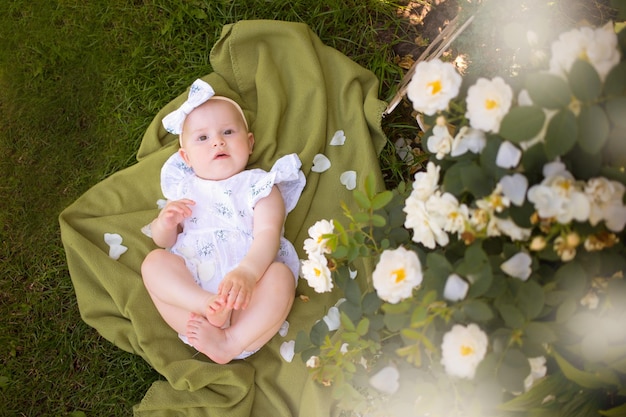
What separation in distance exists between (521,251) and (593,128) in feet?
1.04

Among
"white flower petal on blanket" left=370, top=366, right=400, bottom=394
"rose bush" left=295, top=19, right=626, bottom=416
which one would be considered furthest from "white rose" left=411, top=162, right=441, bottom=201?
"white flower petal on blanket" left=370, top=366, right=400, bottom=394

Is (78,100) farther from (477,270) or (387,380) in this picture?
(477,270)

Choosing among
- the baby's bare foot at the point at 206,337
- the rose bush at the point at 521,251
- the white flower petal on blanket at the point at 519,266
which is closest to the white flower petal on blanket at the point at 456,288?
the rose bush at the point at 521,251

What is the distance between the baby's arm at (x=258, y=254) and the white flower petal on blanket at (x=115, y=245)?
62 cm

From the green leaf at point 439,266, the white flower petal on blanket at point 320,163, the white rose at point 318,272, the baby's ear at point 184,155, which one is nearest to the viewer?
the green leaf at point 439,266

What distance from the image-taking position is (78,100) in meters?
2.98

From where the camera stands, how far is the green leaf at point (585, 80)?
117 centimetres

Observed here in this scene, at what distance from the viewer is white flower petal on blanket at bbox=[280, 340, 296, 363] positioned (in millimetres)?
2391

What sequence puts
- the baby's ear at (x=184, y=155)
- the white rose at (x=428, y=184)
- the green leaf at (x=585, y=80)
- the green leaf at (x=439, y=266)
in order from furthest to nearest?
the baby's ear at (x=184, y=155), the white rose at (x=428, y=184), the green leaf at (x=439, y=266), the green leaf at (x=585, y=80)

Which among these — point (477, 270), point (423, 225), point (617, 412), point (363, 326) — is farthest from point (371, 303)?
point (617, 412)

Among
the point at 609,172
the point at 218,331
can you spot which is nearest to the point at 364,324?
the point at 609,172

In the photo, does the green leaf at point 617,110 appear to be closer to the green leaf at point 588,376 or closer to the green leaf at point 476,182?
the green leaf at point 476,182

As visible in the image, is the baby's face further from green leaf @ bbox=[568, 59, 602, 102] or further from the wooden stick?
green leaf @ bbox=[568, 59, 602, 102]

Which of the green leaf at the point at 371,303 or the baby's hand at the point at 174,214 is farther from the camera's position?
the baby's hand at the point at 174,214
